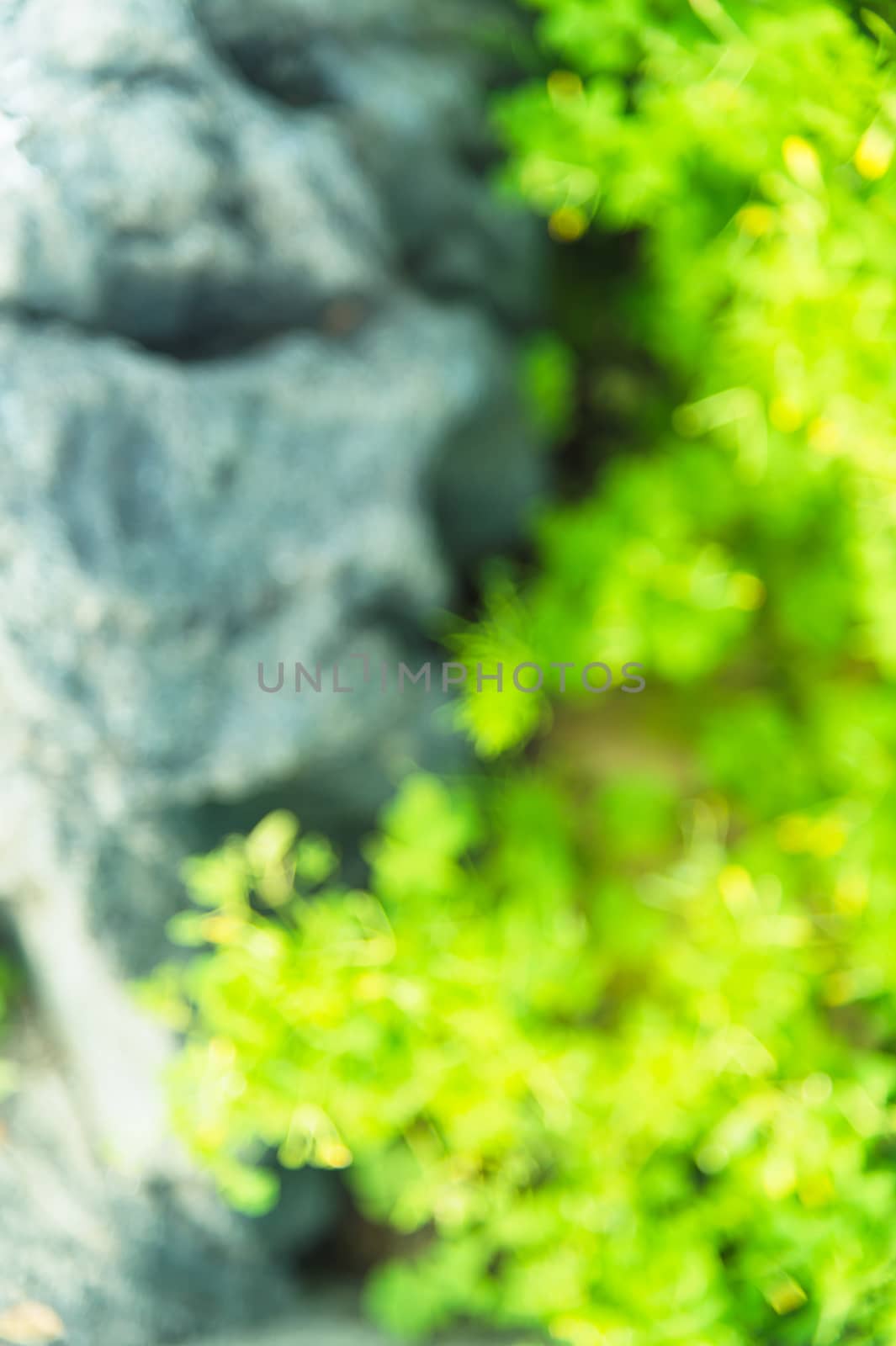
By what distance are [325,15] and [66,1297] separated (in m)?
2.83

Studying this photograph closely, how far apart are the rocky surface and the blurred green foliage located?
0.20 metres

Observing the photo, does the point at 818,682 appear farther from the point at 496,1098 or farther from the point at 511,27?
the point at 511,27

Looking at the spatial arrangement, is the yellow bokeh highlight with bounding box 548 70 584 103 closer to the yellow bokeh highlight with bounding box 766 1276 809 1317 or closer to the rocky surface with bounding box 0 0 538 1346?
the rocky surface with bounding box 0 0 538 1346

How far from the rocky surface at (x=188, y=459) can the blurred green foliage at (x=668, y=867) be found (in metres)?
0.20

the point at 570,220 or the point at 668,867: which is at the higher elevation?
the point at 570,220

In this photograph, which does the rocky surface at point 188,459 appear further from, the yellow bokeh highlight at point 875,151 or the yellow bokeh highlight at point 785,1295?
the yellow bokeh highlight at point 785,1295

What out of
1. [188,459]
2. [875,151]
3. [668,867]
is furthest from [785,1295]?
[875,151]

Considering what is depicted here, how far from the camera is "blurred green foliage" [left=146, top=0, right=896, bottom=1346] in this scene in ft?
6.35

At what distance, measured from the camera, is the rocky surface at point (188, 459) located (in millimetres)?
1794

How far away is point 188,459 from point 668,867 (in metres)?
1.87

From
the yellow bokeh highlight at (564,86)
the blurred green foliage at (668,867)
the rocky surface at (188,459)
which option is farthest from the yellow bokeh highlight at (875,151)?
the rocky surface at (188,459)

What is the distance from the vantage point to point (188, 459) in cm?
201

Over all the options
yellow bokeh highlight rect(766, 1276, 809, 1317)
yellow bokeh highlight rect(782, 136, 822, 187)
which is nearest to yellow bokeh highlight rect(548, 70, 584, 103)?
yellow bokeh highlight rect(782, 136, 822, 187)

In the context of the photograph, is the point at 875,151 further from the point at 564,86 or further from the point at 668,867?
the point at 668,867
